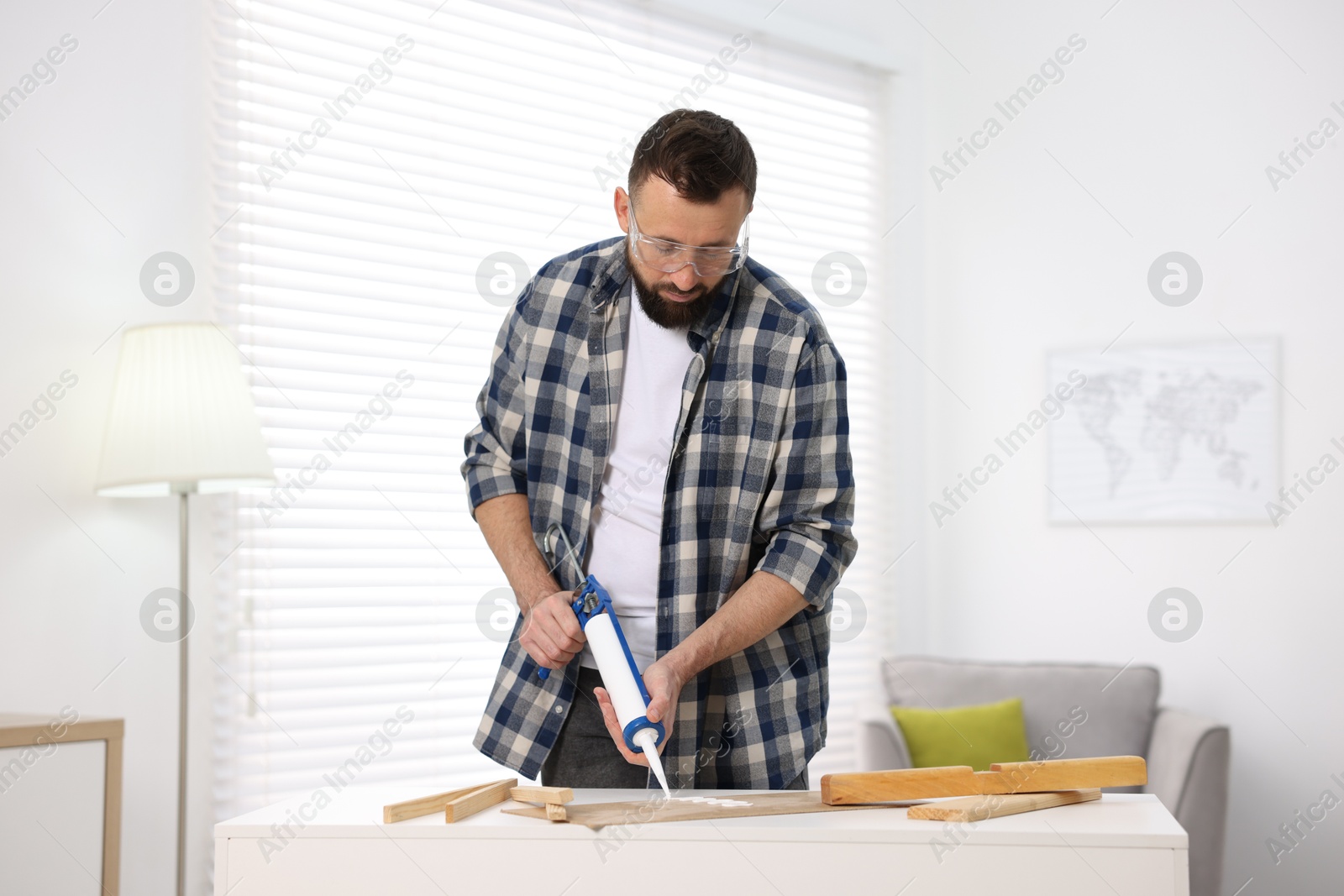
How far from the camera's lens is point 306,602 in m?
2.90

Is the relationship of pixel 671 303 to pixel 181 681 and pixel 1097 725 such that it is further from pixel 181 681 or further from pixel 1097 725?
pixel 1097 725

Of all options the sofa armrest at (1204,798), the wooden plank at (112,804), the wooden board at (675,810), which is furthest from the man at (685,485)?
the sofa armrest at (1204,798)

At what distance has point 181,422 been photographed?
241 cm

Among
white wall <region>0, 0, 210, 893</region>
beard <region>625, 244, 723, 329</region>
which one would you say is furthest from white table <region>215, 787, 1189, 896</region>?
white wall <region>0, 0, 210, 893</region>

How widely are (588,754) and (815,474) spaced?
51cm

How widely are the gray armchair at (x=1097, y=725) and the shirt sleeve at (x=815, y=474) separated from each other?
1897 millimetres

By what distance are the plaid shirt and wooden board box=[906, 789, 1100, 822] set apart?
Result: 0.36m

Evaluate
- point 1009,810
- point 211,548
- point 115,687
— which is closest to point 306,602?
point 211,548

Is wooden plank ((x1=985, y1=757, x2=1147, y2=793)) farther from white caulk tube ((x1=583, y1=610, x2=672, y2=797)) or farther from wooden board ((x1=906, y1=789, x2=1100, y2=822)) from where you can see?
white caulk tube ((x1=583, y1=610, x2=672, y2=797))

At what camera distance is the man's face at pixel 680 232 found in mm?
1541

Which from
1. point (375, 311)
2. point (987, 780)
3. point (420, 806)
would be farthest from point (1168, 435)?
point (420, 806)

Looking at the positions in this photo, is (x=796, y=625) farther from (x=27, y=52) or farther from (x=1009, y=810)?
(x=27, y=52)

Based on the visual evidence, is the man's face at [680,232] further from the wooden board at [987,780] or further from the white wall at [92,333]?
the white wall at [92,333]

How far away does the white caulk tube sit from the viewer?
131 centimetres
